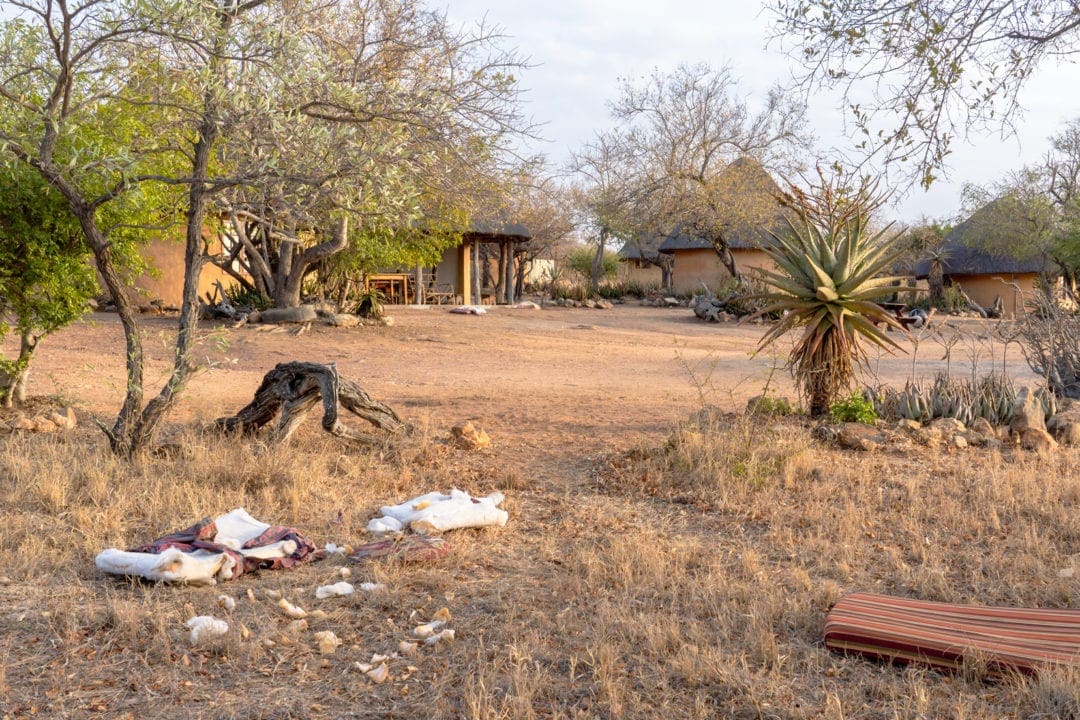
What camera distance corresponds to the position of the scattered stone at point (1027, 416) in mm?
8086

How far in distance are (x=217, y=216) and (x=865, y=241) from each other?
1118cm

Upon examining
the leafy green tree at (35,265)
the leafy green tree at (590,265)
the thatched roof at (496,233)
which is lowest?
the leafy green tree at (35,265)

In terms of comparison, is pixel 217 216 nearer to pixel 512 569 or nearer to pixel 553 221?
pixel 512 569

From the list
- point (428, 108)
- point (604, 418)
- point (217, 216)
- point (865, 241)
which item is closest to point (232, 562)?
point (428, 108)

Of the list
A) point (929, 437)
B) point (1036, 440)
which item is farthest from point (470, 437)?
point (1036, 440)

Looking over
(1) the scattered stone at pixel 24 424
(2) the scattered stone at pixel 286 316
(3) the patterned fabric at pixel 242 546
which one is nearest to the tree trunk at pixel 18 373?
(1) the scattered stone at pixel 24 424

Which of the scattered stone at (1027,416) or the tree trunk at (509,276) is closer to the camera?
the scattered stone at (1027,416)

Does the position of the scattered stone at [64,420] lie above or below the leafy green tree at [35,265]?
below

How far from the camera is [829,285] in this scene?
26.2 ft

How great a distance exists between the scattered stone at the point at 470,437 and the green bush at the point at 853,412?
10.3ft

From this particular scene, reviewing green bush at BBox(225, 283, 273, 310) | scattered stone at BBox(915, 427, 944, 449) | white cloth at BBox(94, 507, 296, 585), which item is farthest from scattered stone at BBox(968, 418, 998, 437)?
green bush at BBox(225, 283, 273, 310)

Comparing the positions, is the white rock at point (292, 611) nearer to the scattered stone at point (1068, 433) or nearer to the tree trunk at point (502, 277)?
the scattered stone at point (1068, 433)

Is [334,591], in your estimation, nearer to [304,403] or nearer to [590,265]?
[304,403]

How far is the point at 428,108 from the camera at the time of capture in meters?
6.43
